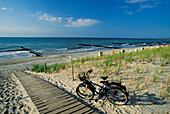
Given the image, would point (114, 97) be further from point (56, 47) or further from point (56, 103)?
point (56, 47)

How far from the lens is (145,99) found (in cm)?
377

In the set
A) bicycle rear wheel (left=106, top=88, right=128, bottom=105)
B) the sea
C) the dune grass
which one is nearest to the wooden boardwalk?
bicycle rear wheel (left=106, top=88, right=128, bottom=105)

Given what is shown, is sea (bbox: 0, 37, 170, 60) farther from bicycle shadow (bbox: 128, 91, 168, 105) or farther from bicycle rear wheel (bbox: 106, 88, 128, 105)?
bicycle shadow (bbox: 128, 91, 168, 105)

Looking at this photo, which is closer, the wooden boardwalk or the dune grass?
the wooden boardwalk

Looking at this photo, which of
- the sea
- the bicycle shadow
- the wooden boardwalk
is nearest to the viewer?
the wooden boardwalk

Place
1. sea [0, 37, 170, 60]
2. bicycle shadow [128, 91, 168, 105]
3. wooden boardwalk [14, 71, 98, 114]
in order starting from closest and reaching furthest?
wooden boardwalk [14, 71, 98, 114] → bicycle shadow [128, 91, 168, 105] → sea [0, 37, 170, 60]

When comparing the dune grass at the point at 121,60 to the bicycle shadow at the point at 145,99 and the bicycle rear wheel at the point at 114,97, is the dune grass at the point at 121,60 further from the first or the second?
the bicycle rear wheel at the point at 114,97

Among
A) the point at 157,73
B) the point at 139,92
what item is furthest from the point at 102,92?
the point at 157,73

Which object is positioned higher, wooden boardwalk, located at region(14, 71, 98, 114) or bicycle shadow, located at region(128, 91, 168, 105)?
bicycle shadow, located at region(128, 91, 168, 105)

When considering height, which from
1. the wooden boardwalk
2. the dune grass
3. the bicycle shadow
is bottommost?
the wooden boardwalk

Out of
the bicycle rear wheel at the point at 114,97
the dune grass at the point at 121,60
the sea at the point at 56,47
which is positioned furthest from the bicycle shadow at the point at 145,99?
the sea at the point at 56,47

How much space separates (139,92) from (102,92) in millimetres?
1693

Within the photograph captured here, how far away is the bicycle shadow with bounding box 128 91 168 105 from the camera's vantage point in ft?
11.7

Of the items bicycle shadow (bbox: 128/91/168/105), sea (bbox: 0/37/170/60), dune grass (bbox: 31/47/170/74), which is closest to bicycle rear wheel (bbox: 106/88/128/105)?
bicycle shadow (bbox: 128/91/168/105)
